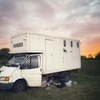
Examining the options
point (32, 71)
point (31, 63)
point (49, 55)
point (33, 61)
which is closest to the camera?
point (32, 71)

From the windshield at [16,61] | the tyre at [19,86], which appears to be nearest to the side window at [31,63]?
the windshield at [16,61]

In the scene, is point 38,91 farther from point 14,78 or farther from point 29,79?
point 14,78

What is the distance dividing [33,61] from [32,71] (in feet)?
2.17

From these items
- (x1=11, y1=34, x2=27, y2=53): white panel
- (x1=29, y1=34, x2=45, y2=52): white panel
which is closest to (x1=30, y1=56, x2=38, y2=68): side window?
(x1=29, y1=34, x2=45, y2=52): white panel

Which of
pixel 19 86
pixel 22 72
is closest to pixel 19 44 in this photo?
pixel 22 72

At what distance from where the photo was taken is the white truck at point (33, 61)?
8.65m

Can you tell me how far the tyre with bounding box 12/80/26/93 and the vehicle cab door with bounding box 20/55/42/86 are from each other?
0.97 feet

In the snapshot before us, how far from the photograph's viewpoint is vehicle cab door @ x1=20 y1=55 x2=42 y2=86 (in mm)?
9062

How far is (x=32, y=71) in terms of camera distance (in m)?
9.30

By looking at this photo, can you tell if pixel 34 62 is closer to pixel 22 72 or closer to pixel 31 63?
pixel 31 63

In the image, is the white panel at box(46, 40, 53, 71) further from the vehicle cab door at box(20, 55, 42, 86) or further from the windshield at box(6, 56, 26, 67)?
the windshield at box(6, 56, 26, 67)

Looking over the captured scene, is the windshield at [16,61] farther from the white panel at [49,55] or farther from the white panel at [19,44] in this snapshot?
the white panel at [49,55]

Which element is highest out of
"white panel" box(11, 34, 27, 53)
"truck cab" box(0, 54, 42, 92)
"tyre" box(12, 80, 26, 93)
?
"white panel" box(11, 34, 27, 53)

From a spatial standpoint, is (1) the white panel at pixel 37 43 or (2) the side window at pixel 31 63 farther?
(1) the white panel at pixel 37 43
